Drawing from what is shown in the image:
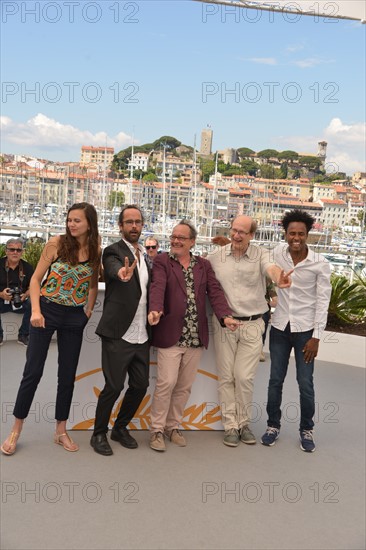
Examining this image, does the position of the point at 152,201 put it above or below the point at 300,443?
above

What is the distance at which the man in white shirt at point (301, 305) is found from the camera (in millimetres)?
3586

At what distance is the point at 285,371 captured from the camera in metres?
3.74

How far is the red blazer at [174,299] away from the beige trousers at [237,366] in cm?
21

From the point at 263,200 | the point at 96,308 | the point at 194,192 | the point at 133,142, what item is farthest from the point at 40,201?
the point at 96,308

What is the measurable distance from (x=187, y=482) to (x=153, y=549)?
68 cm

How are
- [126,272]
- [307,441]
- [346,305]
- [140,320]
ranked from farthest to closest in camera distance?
[346,305] < [307,441] < [140,320] < [126,272]

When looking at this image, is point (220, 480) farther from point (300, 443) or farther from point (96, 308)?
point (96, 308)

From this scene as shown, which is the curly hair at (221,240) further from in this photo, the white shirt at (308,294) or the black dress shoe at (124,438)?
the black dress shoe at (124,438)

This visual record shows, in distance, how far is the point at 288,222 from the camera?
12.0 ft

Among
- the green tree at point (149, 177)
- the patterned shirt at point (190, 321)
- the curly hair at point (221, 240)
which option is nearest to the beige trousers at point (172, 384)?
the patterned shirt at point (190, 321)

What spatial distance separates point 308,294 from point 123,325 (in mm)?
1174

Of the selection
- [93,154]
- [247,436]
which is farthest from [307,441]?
[93,154]

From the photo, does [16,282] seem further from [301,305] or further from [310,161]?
[310,161]

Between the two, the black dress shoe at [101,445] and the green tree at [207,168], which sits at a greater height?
the green tree at [207,168]
